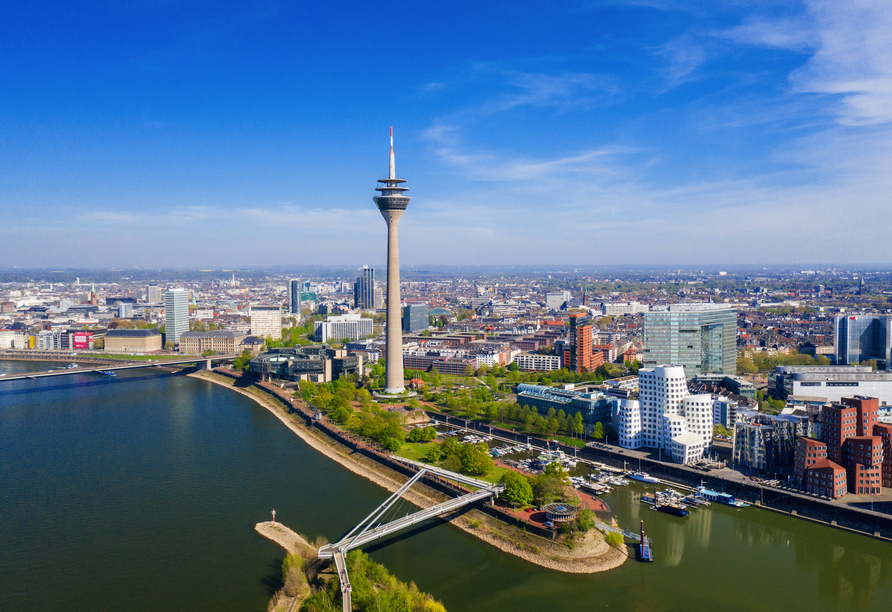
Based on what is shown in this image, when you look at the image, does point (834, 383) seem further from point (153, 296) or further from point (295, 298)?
point (153, 296)

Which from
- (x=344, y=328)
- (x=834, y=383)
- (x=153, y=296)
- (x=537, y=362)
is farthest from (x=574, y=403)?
(x=153, y=296)

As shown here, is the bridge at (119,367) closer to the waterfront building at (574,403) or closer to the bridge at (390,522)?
the waterfront building at (574,403)

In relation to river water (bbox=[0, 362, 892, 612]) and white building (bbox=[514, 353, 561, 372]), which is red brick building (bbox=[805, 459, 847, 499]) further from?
white building (bbox=[514, 353, 561, 372])


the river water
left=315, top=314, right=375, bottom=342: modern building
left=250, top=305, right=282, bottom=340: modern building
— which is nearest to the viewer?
the river water

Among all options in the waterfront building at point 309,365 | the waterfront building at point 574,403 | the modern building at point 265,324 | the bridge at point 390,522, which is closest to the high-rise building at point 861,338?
the waterfront building at point 574,403

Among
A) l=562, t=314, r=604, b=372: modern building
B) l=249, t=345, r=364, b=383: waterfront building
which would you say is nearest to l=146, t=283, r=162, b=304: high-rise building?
l=249, t=345, r=364, b=383: waterfront building

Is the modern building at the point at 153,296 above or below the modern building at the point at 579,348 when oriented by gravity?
above
